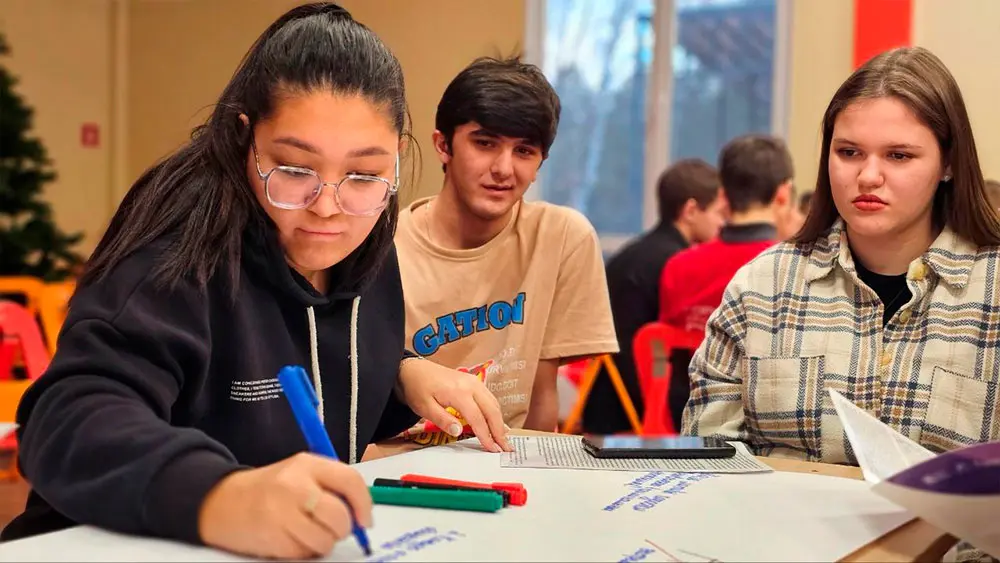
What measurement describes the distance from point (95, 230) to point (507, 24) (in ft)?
15.8

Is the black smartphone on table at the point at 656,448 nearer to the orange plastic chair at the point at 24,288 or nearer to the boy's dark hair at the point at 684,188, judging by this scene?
the boy's dark hair at the point at 684,188

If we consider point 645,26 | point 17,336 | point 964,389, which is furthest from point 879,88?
point 645,26

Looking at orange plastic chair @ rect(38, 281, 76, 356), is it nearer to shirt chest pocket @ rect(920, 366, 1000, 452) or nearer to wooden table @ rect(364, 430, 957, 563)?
shirt chest pocket @ rect(920, 366, 1000, 452)

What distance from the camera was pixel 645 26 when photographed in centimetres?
580

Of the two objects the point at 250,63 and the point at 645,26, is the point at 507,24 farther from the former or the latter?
the point at 645,26

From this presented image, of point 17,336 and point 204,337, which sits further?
point 17,336

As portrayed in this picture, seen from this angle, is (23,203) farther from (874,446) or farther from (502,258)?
(874,446)

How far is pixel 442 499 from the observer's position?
88cm

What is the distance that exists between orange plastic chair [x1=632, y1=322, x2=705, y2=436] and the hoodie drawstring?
1767 mm

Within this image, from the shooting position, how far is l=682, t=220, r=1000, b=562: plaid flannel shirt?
1347 millimetres

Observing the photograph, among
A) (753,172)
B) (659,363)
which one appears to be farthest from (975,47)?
(659,363)

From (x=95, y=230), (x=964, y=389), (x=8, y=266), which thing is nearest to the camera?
(x=964, y=389)

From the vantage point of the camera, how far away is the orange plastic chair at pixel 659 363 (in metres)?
2.88

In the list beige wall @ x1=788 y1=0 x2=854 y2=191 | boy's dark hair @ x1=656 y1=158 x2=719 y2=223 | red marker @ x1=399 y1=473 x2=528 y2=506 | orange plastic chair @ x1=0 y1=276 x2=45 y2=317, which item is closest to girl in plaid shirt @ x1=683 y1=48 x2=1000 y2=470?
red marker @ x1=399 y1=473 x2=528 y2=506
